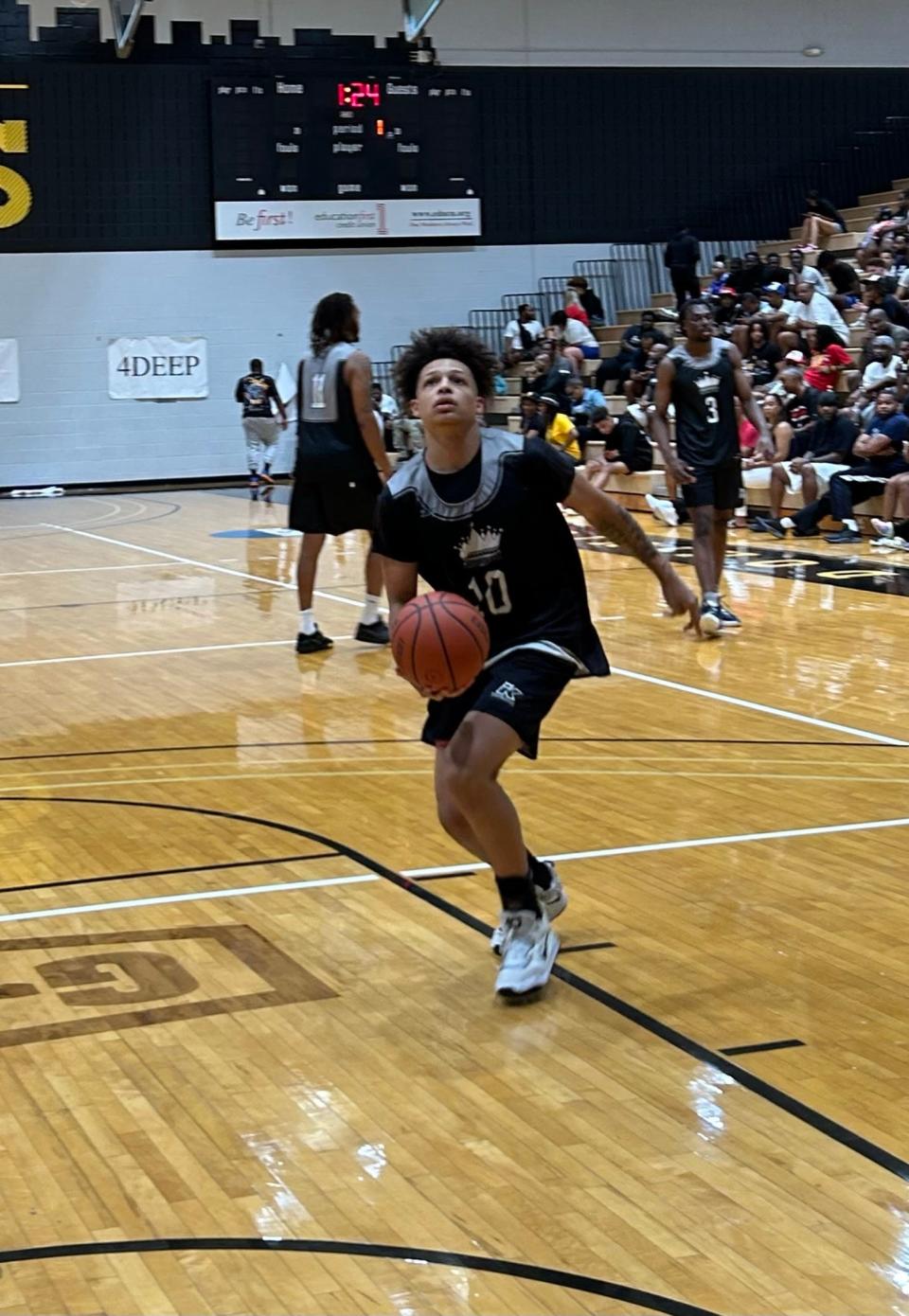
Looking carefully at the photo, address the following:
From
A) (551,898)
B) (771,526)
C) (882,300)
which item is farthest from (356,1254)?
(882,300)

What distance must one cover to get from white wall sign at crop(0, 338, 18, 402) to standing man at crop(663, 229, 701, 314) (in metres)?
8.81

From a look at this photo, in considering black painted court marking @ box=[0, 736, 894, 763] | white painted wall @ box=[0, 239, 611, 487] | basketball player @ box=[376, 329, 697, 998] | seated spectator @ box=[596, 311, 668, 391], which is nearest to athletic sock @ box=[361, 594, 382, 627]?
black painted court marking @ box=[0, 736, 894, 763]

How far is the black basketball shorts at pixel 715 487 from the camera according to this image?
10094 mm

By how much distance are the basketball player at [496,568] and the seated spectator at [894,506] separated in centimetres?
1001

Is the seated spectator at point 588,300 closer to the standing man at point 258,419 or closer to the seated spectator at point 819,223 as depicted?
the seated spectator at point 819,223

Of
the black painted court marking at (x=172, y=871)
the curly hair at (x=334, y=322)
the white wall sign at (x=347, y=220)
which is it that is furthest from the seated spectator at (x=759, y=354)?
the black painted court marking at (x=172, y=871)

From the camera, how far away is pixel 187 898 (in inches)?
211

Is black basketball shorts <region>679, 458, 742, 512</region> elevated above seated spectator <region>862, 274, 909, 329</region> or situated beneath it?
situated beneath

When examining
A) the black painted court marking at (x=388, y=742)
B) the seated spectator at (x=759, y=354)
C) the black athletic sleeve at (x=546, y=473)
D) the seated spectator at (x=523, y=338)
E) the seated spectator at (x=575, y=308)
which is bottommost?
the black painted court marking at (x=388, y=742)

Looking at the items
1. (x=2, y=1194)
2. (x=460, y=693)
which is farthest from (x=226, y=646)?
(x=2, y=1194)

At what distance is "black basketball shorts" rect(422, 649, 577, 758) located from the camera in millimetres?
4406

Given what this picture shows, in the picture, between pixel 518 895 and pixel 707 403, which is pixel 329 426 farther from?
pixel 518 895

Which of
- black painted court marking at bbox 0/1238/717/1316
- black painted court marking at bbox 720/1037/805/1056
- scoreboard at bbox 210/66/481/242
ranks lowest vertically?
black painted court marking at bbox 720/1037/805/1056

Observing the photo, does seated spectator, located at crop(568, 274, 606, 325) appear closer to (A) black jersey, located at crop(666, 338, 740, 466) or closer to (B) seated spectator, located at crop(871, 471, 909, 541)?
(B) seated spectator, located at crop(871, 471, 909, 541)
